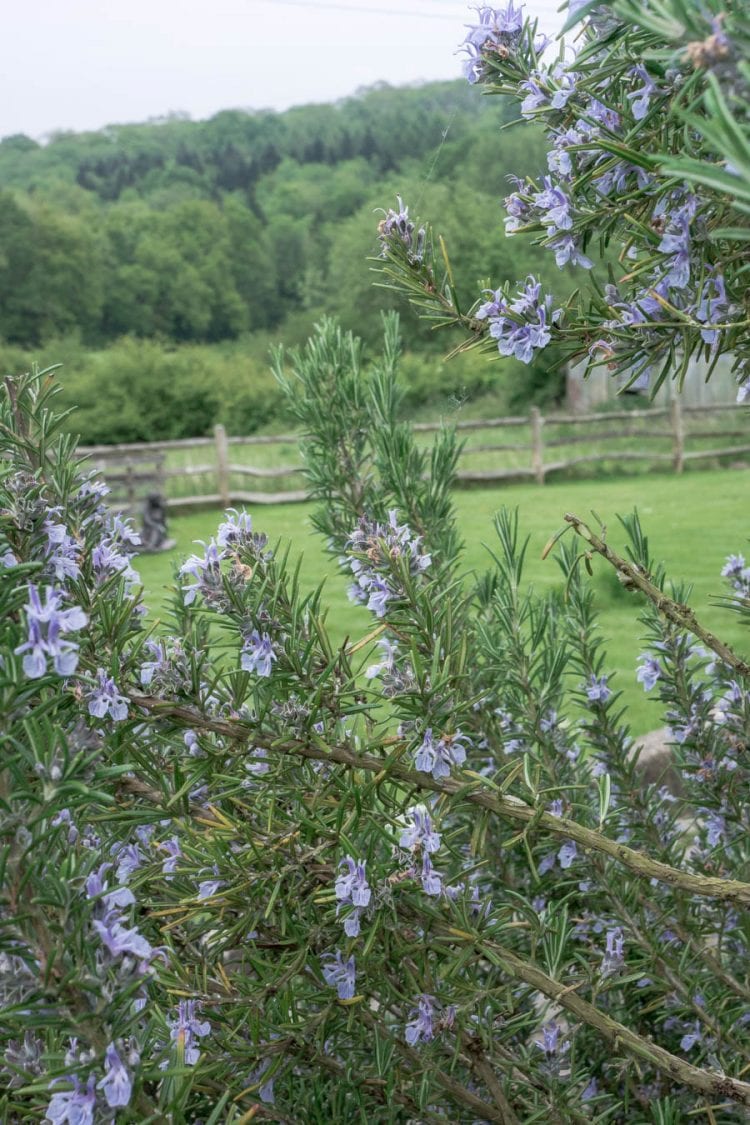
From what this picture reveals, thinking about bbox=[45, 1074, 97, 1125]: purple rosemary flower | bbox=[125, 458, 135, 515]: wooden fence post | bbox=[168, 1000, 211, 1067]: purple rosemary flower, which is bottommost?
bbox=[125, 458, 135, 515]: wooden fence post

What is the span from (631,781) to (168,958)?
50cm

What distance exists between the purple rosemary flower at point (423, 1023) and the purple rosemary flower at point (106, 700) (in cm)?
26

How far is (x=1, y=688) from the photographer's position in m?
0.38

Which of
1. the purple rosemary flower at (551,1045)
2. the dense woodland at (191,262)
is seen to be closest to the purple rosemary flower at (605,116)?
the purple rosemary flower at (551,1045)

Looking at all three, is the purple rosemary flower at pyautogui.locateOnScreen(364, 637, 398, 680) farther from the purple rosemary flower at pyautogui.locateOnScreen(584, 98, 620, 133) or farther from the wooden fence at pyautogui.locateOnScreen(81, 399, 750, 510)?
the wooden fence at pyautogui.locateOnScreen(81, 399, 750, 510)

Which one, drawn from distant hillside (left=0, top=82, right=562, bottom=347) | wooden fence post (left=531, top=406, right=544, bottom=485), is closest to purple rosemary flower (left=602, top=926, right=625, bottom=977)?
distant hillside (left=0, top=82, right=562, bottom=347)

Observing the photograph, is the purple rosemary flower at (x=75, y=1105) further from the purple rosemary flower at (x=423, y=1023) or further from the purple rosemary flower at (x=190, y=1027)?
the purple rosemary flower at (x=423, y=1023)

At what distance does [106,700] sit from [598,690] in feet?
1.83

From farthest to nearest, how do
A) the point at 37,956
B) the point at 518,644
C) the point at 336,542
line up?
the point at 336,542 < the point at 518,644 < the point at 37,956

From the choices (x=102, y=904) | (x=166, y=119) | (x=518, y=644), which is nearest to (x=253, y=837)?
(x=102, y=904)

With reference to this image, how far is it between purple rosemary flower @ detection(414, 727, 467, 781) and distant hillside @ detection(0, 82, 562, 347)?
20.7 ft

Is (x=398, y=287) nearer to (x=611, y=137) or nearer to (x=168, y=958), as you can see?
(x=611, y=137)

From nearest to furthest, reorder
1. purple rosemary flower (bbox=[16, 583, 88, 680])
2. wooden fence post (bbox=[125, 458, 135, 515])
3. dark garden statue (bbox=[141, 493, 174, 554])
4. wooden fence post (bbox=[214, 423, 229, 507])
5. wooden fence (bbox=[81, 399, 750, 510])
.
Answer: purple rosemary flower (bbox=[16, 583, 88, 680]) < dark garden statue (bbox=[141, 493, 174, 554]) < wooden fence post (bbox=[125, 458, 135, 515]) < wooden fence post (bbox=[214, 423, 229, 507]) < wooden fence (bbox=[81, 399, 750, 510])

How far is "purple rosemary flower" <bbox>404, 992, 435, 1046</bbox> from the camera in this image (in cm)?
60
